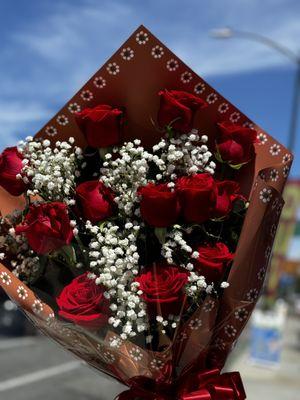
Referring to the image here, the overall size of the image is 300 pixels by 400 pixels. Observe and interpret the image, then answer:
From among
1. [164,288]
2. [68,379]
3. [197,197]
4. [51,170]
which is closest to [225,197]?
[197,197]

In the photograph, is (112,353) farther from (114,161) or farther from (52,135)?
(52,135)

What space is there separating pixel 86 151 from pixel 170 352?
0.70 m

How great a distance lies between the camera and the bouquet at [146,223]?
6.09 ft

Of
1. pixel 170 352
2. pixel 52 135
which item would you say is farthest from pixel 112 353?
pixel 52 135

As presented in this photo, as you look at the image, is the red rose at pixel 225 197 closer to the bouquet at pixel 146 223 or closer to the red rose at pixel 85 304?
the bouquet at pixel 146 223

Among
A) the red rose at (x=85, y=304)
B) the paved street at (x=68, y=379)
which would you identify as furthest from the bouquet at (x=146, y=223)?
the paved street at (x=68, y=379)

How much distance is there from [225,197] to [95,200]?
1.27 feet

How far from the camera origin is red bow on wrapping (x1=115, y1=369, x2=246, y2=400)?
6.35ft

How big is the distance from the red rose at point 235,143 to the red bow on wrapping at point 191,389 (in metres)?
0.66

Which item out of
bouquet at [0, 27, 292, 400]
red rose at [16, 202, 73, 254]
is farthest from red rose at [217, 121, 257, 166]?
red rose at [16, 202, 73, 254]

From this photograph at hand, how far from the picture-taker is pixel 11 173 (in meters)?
2.06

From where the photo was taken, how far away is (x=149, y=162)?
6.71ft

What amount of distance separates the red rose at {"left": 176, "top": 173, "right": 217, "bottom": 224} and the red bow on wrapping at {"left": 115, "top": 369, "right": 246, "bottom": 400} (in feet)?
1.57

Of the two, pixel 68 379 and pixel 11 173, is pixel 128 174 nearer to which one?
pixel 11 173
